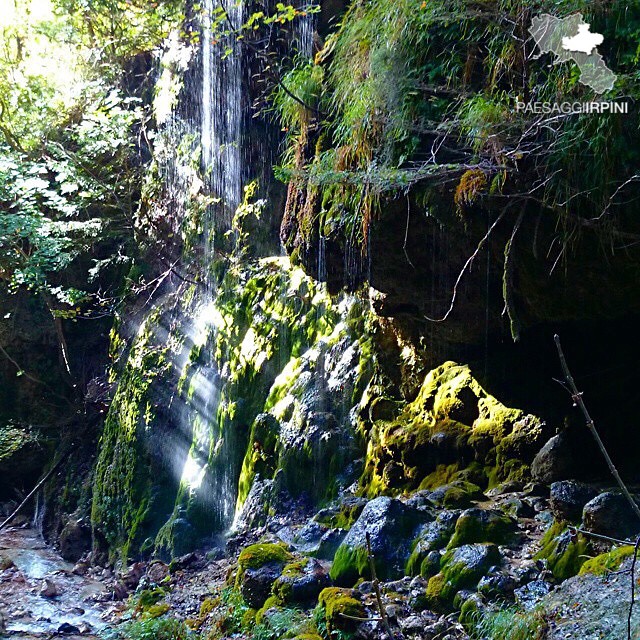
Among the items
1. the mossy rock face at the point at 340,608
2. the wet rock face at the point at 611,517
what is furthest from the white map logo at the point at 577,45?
the mossy rock face at the point at 340,608

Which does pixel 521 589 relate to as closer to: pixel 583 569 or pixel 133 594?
pixel 583 569

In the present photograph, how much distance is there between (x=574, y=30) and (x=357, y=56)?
6.25ft

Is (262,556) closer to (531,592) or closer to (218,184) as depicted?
(531,592)

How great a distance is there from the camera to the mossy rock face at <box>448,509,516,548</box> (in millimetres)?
5016

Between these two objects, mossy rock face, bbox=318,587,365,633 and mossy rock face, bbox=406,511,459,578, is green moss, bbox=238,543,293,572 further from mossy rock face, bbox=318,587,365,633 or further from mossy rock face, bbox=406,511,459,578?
mossy rock face, bbox=406,511,459,578

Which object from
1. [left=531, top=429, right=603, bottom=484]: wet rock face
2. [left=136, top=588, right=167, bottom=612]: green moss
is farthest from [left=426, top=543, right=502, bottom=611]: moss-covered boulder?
[left=136, top=588, right=167, bottom=612]: green moss

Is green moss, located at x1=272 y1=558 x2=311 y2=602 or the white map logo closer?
the white map logo

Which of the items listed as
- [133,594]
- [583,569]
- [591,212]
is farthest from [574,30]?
[133,594]

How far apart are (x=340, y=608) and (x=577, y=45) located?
3.64 metres

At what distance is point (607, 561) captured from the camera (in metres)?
4.06

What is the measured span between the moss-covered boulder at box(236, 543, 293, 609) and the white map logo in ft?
13.3

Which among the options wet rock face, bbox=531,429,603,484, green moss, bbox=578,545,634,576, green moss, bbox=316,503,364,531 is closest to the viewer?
green moss, bbox=578,545,634,576

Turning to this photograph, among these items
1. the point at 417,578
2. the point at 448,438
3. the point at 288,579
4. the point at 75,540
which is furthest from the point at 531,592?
the point at 75,540

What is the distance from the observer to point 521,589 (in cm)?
443
